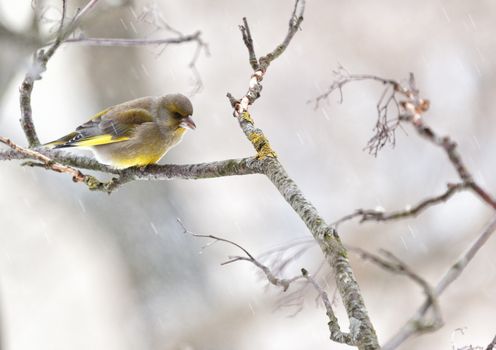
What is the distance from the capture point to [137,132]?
14.0 feet

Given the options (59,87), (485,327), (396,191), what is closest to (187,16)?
(59,87)

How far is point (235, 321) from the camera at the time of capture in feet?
27.3

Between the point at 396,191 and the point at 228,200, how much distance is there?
284 centimetres

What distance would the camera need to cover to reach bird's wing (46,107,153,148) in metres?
4.27

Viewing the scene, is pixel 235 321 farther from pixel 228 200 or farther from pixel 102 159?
pixel 102 159

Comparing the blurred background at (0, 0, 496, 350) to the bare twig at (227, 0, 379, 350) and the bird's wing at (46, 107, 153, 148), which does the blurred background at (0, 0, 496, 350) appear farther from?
the bare twig at (227, 0, 379, 350)

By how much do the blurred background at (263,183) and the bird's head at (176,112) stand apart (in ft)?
10.9

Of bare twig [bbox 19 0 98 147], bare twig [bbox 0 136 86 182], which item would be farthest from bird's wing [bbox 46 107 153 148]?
bare twig [bbox 0 136 86 182]

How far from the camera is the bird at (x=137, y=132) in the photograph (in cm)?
405

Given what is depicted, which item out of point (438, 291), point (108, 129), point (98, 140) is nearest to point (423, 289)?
point (438, 291)

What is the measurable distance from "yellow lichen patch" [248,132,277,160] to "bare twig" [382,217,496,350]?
46.0 inches

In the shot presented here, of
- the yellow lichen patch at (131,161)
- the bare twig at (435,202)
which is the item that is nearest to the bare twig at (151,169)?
the yellow lichen patch at (131,161)

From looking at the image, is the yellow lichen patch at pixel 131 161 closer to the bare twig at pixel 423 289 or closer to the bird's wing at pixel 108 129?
the bird's wing at pixel 108 129

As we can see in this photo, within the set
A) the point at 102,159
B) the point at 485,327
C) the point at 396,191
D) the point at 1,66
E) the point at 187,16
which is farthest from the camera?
the point at 187,16
